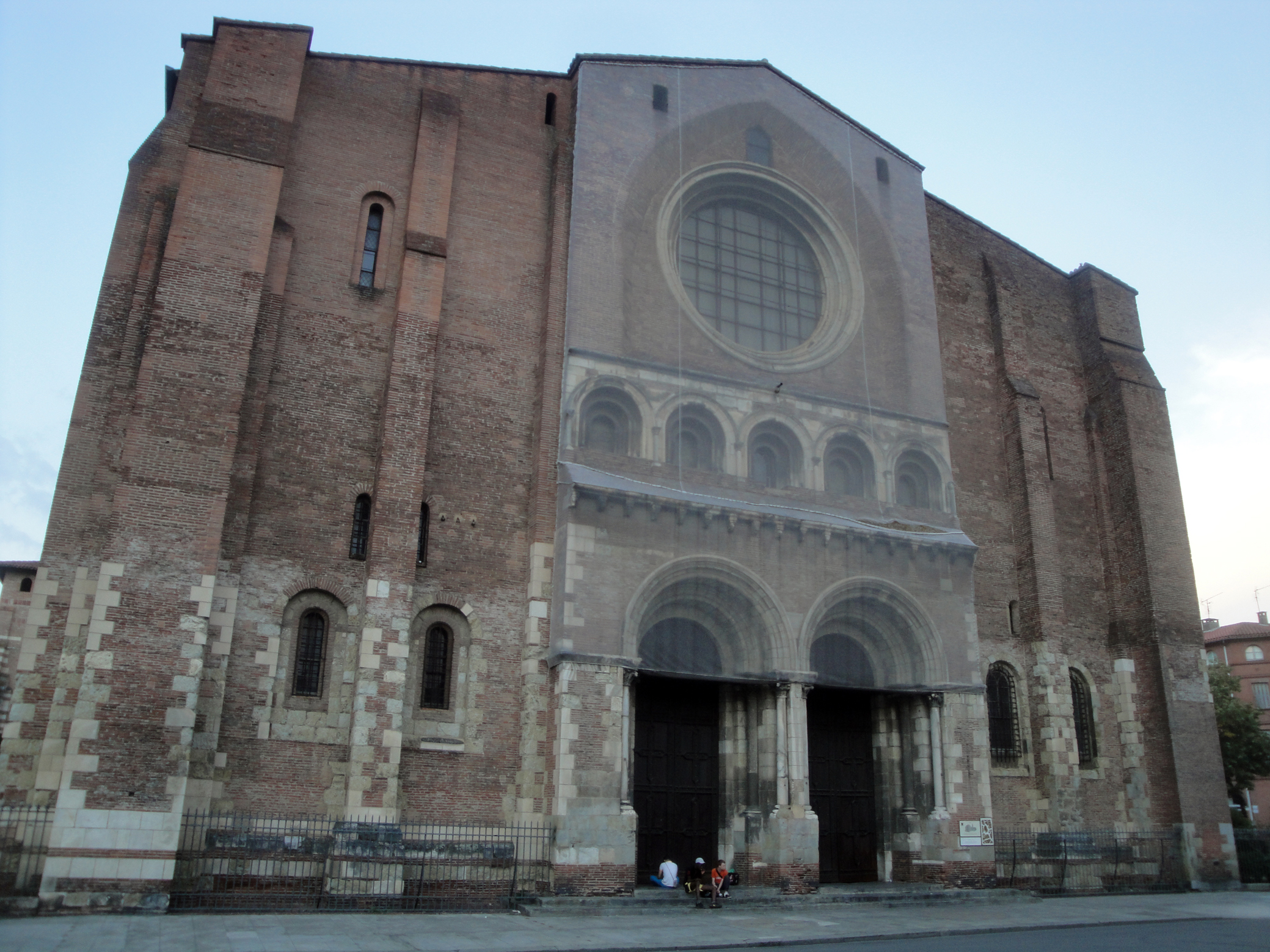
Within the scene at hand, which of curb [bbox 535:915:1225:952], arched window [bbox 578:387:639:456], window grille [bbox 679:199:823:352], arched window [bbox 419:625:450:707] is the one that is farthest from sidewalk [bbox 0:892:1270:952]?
window grille [bbox 679:199:823:352]

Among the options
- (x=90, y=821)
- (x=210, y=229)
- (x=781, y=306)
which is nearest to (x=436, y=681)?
(x=90, y=821)

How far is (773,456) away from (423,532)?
749 cm

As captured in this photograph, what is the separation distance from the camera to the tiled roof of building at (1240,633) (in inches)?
2092


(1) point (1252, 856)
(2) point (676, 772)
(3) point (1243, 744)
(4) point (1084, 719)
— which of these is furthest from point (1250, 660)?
(2) point (676, 772)

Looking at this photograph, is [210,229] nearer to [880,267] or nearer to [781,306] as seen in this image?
[781,306]

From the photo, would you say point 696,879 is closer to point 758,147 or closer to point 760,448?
point 760,448

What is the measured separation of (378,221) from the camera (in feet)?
63.4

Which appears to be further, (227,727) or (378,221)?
(378,221)

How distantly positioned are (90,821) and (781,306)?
53.9 ft

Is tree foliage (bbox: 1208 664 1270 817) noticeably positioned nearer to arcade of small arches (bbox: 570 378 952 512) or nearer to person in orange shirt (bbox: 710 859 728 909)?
arcade of small arches (bbox: 570 378 952 512)

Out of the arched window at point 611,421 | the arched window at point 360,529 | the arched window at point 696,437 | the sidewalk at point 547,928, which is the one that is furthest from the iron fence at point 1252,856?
the arched window at point 360,529

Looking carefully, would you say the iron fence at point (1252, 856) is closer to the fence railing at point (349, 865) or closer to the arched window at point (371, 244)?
the fence railing at point (349, 865)

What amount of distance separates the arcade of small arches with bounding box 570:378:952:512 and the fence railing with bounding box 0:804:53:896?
396 inches

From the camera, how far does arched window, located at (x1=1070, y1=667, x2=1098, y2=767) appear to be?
22.5m
